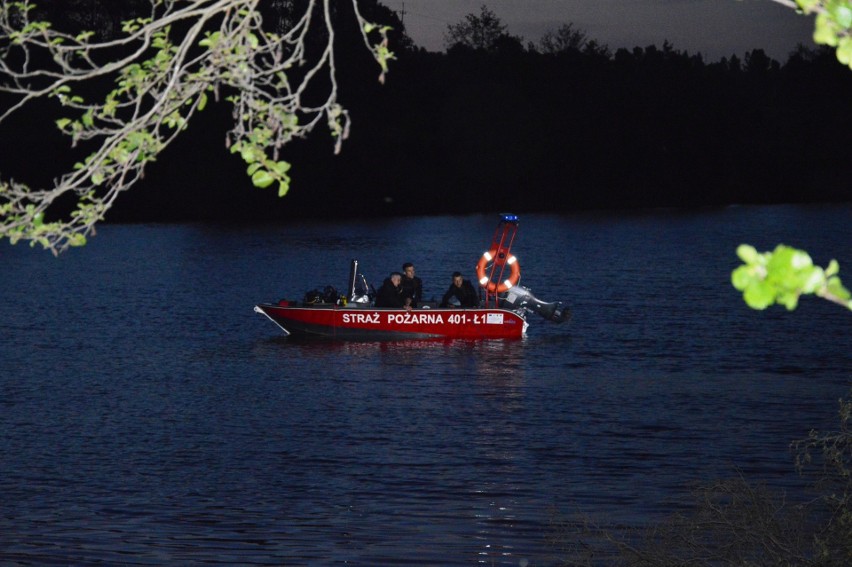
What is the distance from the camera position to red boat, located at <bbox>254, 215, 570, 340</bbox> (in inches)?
1239

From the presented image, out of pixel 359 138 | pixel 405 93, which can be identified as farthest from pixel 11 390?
pixel 405 93

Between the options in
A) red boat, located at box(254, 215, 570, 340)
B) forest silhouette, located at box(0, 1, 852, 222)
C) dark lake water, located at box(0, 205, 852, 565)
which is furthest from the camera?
forest silhouette, located at box(0, 1, 852, 222)

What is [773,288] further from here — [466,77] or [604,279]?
[466,77]

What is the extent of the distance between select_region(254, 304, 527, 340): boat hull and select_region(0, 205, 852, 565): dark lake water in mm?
571

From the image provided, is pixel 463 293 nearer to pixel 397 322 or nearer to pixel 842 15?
pixel 397 322

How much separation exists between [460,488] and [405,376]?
10638mm

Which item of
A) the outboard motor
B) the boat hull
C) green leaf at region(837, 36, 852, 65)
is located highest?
green leaf at region(837, 36, 852, 65)

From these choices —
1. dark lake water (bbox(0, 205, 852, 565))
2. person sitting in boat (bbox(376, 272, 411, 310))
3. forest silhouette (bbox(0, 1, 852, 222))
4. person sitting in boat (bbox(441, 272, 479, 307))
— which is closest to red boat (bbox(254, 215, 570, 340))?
person sitting in boat (bbox(376, 272, 411, 310))

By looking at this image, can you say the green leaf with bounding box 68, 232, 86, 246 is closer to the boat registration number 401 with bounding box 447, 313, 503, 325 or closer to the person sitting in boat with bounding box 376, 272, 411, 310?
the person sitting in boat with bounding box 376, 272, 411, 310

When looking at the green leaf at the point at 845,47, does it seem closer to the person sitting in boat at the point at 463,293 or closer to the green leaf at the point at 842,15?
the green leaf at the point at 842,15

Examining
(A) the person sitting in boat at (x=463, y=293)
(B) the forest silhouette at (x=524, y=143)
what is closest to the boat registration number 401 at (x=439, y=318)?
(A) the person sitting in boat at (x=463, y=293)

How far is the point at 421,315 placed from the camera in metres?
31.6

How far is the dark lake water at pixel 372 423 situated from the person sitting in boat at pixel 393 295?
52.3 inches

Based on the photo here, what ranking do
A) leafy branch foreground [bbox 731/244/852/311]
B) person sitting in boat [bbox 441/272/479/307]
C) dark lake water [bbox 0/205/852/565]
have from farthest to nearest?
1. person sitting in boat [bbox 441/272/479/307]
2. dark lake water [bbox 0/205/852/565]
3. leafy branch foreground [bbox 731/244/852/311]
